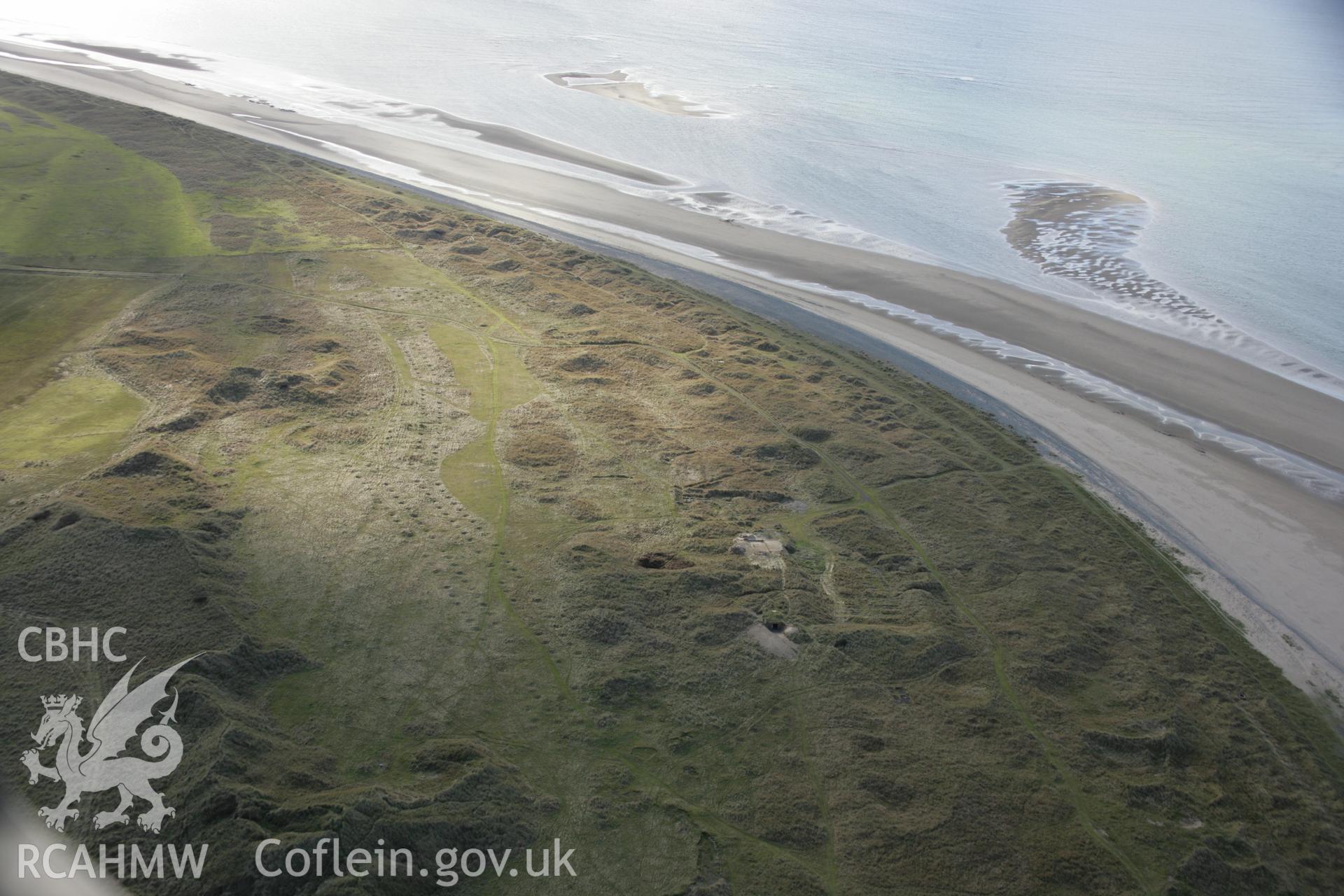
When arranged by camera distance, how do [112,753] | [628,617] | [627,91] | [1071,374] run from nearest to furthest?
[112,753] → [628,617] → [1071,374] → [627,91]

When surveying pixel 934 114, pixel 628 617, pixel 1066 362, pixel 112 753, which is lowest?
pixel 112 753

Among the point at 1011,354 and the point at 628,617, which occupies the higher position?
the point at 1011,354

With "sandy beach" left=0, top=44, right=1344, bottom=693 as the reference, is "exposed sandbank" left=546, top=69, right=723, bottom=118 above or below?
above

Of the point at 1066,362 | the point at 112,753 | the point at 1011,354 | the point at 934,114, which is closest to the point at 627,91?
the point at 934,114

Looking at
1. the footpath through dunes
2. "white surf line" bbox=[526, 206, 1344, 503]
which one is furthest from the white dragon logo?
"white surf line" bbox=[526, 206, 1344, 503]

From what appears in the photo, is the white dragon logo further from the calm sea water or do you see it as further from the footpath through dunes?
the calm sea water

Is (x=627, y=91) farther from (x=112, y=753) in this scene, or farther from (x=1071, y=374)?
(x=112, y=753)

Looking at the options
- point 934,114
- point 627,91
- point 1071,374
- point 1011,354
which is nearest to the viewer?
point 1071,374
